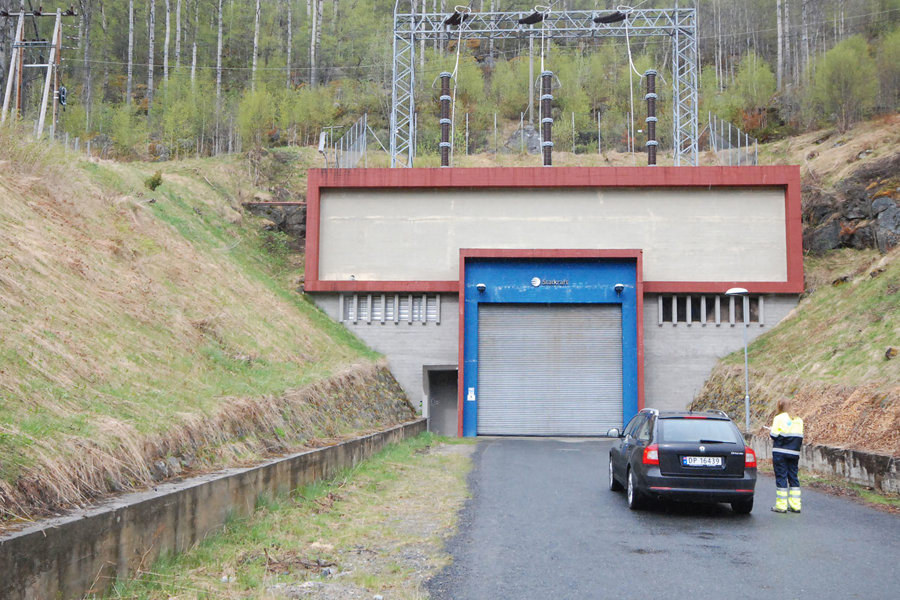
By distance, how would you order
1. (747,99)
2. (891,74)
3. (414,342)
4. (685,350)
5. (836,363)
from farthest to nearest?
(747,99) < (891,74) < (414,342) < (685,350) < (836,363)

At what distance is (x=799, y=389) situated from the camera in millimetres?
21188

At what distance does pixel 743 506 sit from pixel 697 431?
1351 mm

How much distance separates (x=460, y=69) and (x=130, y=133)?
27.0m

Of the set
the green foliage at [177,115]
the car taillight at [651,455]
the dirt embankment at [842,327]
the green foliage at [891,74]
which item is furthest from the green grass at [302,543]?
the green foliage at [891,74]

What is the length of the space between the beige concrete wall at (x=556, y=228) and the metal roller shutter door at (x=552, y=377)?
10.7 feet

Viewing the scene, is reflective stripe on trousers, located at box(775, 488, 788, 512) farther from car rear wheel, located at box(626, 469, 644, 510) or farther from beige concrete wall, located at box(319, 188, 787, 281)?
beige concrete wall, located at box(319, 188, 787, 281)

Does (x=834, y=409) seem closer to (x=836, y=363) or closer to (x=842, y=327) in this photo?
(x=836, y=363)

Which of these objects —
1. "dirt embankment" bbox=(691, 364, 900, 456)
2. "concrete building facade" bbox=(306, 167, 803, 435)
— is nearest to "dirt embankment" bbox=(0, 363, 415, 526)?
"dirt embankment" bbox=(691, 364, 900, 456)

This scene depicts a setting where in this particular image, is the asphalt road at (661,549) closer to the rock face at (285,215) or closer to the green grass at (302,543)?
the green grass at (302,543)

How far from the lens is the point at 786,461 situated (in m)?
11.3

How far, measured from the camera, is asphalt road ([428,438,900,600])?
270 inches

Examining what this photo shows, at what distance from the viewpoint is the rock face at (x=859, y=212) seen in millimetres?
30266

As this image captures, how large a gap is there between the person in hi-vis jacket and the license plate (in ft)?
3.35

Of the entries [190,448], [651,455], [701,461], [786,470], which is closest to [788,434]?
[786,470]
